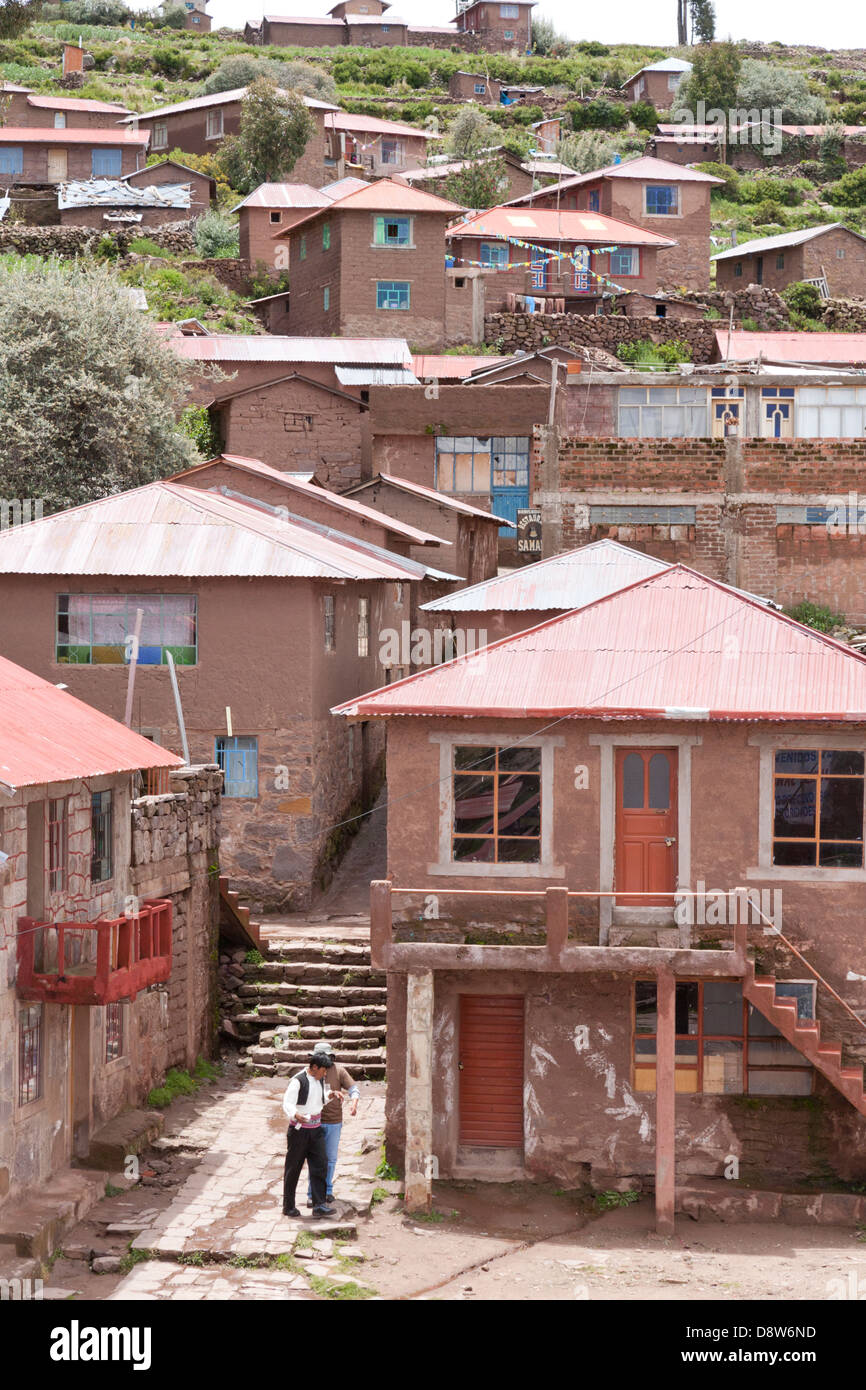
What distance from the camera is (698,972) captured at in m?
17.7

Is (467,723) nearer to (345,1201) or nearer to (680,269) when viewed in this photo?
(345,1201)

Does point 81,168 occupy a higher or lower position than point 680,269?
higher

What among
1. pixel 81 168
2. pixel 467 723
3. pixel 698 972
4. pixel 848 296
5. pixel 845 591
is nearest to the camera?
pixel 698 972

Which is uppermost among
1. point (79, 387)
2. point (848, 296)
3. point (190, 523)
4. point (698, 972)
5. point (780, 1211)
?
point (848, 296)

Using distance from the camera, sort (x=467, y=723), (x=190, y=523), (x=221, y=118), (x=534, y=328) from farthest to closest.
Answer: (x=221, y=118) → (x=534, y=328) → (x=190, y=523) → (x=467, y=723)

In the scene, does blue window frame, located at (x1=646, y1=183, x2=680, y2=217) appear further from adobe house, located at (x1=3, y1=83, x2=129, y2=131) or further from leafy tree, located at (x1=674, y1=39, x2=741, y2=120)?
adobe house, located at (x1=3, y1=83, x2=129, y2=131)

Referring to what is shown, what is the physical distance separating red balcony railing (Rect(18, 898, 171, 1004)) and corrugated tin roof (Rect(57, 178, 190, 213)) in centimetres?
5498

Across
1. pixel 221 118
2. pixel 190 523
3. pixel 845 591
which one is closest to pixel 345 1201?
pixel 190 523

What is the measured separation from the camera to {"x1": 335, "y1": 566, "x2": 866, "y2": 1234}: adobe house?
18328 mm

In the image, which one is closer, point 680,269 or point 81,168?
point 680,269

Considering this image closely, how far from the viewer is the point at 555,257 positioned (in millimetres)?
60062

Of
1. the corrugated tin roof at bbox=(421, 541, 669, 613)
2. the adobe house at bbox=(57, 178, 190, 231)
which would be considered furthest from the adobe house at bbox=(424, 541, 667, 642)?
the adobe house at bbox=(57, 178, 190, 231)

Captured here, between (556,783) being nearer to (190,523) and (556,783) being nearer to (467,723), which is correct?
(467,723)

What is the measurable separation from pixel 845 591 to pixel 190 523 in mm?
13882
